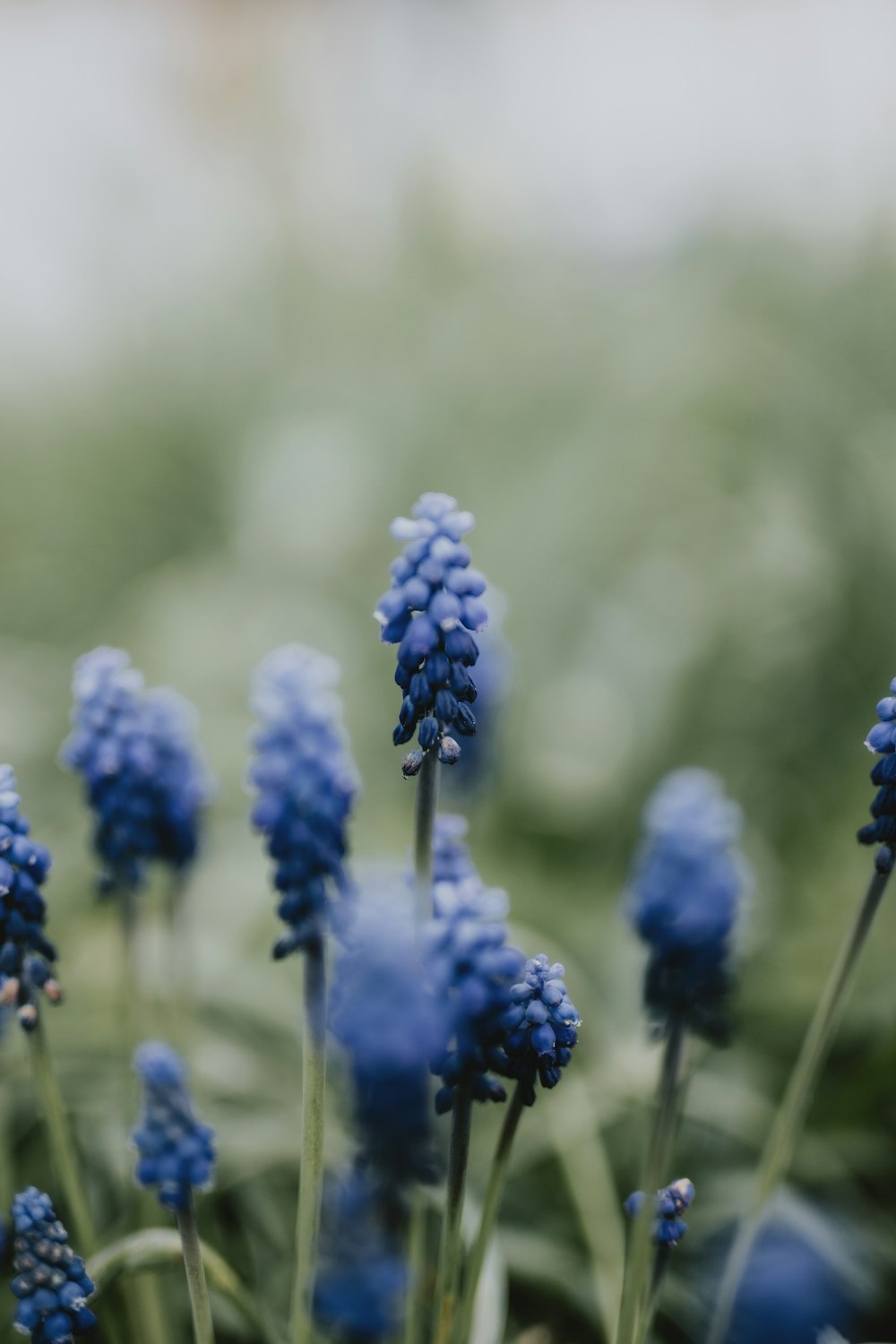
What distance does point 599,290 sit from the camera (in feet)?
31.4

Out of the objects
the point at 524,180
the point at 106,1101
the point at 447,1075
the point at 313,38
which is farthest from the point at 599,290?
the point at 447,1075

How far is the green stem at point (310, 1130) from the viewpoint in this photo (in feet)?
6.75

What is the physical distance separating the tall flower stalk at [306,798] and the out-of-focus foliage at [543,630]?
130 centimetres

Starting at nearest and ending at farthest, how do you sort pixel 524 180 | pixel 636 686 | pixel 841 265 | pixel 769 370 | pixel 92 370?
pixel 636 686
pixel 769 370
pixel 841 265
pixel 92 370
pixel 524 180

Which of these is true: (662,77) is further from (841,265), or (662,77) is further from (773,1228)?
(773,1228)

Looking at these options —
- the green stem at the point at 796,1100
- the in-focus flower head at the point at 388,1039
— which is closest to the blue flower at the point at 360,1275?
the in-focus flower head at the point at 388,1039

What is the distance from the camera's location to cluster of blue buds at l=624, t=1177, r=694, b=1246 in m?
2.29

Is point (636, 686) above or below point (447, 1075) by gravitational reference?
above

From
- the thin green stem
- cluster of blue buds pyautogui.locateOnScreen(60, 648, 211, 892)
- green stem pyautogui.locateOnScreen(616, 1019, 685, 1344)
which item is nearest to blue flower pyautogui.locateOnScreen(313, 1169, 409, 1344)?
the thin green stem

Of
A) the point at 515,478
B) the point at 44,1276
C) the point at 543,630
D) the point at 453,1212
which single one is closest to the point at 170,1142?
the point at 44,1276

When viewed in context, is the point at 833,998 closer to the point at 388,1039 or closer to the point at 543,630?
the point at 388,1039

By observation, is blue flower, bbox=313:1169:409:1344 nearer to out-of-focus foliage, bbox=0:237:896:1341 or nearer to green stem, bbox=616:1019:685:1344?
green stem, bbox=616:1019:685:1344

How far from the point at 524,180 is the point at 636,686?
6481 mm

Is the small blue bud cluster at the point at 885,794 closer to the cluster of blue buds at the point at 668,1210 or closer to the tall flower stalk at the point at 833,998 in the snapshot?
the tall flower stalk at the point at 833,998
